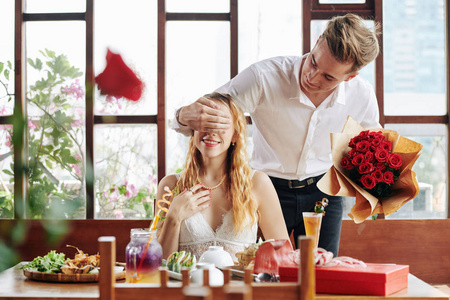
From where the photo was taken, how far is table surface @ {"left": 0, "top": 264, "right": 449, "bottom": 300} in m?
1.16

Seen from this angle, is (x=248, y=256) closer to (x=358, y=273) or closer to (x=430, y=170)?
(x=358, y=273)

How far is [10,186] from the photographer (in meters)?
3.34

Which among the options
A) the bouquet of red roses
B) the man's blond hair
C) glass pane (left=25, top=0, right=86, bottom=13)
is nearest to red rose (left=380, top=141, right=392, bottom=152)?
the bouquet of red roses

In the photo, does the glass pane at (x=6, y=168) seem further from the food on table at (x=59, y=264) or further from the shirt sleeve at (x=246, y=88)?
the food on table at (x=59, y=264)

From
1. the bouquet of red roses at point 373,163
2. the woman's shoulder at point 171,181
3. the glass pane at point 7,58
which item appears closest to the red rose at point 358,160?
the bouquet of red roses at point 373,163

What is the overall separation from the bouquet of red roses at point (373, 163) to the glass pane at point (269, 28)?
1961 mm

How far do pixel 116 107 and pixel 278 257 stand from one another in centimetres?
230

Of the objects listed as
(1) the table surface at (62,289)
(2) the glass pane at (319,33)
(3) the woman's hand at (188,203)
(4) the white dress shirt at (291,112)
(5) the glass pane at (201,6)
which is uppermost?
(5) the glass pane at (201,6)

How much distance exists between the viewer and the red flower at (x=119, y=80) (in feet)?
11.0

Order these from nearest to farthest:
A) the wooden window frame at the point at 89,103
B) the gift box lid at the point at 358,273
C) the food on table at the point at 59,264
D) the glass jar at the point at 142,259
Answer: the gift box lid at the point at 358,273, the glass jar at the point at 142,259, the food on table at the point at 59,264, the wooden window frame at the point at 89,103

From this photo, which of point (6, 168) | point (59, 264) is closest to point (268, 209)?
point (59, 264)

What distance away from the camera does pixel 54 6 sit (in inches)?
133

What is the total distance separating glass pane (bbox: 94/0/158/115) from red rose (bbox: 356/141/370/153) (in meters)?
2.10

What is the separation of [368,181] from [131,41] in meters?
2.32
